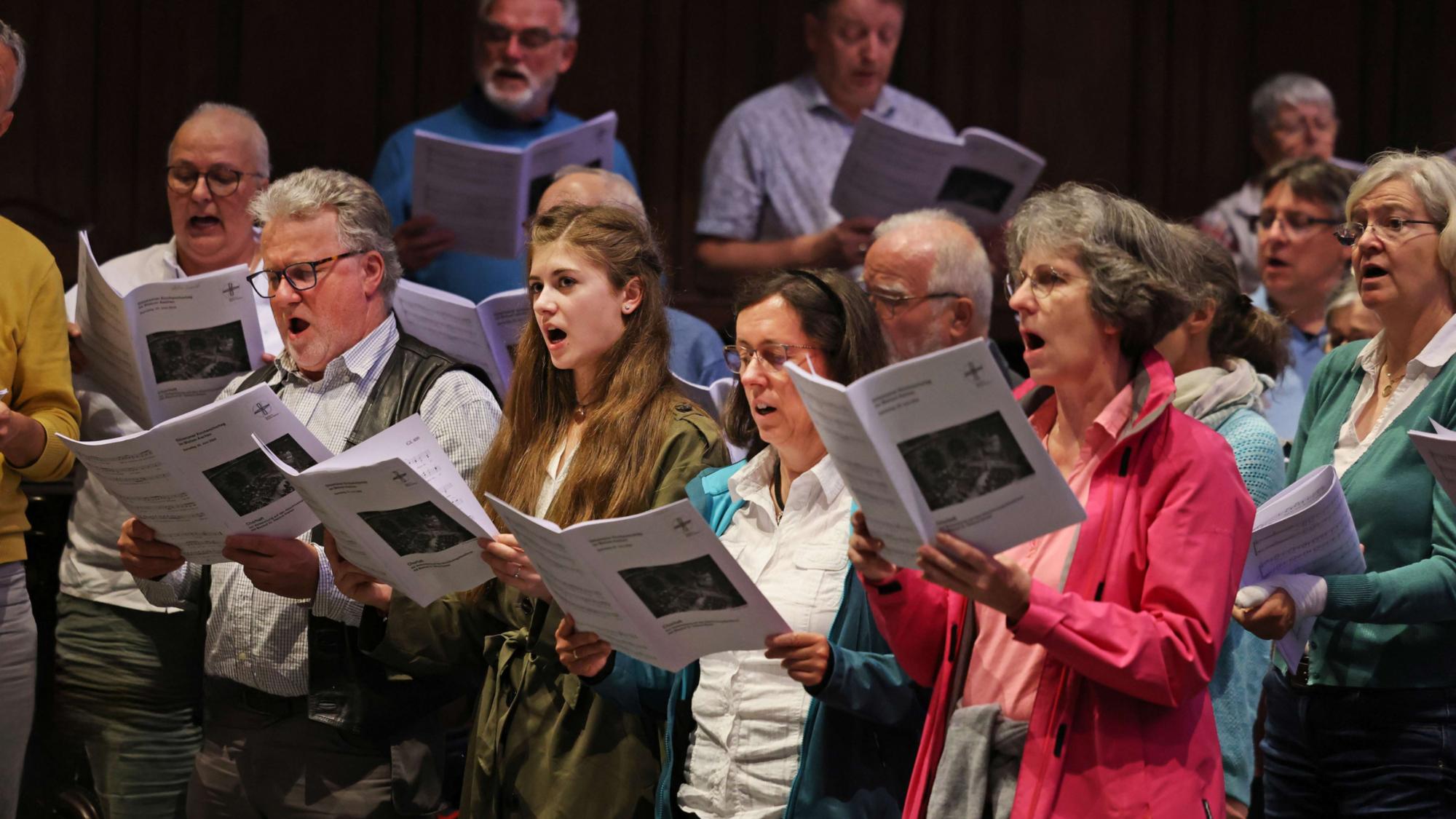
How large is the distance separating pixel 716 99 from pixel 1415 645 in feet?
11.9

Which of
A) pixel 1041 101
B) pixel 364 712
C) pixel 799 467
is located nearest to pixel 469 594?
pixel 364 712

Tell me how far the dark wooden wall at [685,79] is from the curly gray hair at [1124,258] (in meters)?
3.09

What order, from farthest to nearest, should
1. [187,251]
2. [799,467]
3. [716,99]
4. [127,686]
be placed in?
[716,99] → [187,251] → [127,686] → [799,467]

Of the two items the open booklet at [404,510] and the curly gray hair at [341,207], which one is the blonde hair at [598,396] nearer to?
the open booklet at [404,510]

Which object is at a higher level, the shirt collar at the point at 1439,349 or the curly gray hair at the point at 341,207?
the curly gray hair at the point at 341,207

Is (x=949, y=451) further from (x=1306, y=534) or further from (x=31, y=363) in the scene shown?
(x=31, y=363)

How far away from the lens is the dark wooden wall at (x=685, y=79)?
16.7 ft

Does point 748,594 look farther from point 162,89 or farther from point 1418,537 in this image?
point 162,89

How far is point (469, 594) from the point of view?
267 centimetres

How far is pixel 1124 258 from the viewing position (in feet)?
6.51

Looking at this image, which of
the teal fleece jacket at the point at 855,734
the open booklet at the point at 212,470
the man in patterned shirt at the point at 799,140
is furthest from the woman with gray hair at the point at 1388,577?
the man in patterned shirt at the point at 799,140

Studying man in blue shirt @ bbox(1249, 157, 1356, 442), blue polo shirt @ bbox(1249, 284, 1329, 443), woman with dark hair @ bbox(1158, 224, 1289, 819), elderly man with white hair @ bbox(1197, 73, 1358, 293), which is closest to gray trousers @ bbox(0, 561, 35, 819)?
woman with dark hair @ bbox(1158, 224, 1289, 819)

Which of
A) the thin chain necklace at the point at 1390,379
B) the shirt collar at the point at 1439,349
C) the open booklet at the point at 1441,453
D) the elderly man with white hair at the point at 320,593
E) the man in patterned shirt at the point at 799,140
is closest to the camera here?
the open booklet at the point at 1441,453

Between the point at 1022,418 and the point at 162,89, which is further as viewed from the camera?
the point at 162,89
